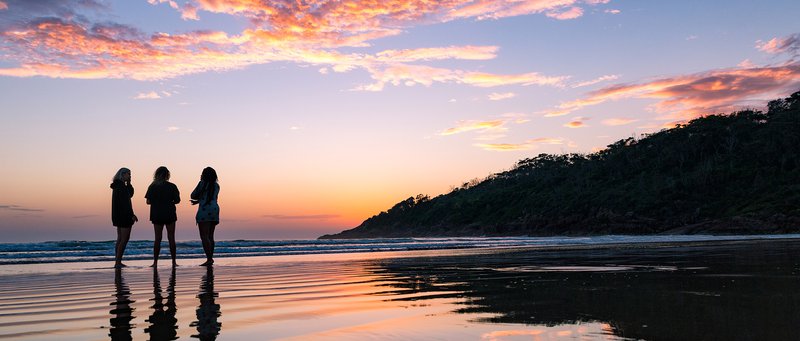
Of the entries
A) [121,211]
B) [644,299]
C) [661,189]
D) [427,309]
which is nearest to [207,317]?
[427,309]

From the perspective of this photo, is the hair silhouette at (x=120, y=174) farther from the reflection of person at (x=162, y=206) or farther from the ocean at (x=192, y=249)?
the ocean at (x=192, y=249)

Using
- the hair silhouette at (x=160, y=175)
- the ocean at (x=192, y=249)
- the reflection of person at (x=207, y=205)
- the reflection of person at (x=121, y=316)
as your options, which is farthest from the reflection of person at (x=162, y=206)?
the reflection of person at (x=121, y=316)

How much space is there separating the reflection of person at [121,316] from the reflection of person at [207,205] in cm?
574

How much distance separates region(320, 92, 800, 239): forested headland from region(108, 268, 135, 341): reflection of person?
54.3m

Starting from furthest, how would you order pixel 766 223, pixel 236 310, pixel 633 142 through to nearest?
pixel 633 142, pixel 766 223, pixel 236 310

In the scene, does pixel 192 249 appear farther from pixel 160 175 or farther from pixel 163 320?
pixel 163 320

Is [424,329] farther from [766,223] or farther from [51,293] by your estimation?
[766,223]

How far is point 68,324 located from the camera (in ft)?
13.3

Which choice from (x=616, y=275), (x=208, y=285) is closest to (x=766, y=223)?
(x=616, y=275)

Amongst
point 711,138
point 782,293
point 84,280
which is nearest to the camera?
point 782,293

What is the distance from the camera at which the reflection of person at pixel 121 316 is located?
3524 mm

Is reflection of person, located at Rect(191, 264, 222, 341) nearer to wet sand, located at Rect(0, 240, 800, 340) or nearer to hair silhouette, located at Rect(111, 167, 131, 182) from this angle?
wet sand, located at Rect(0, 240, 800, 340)

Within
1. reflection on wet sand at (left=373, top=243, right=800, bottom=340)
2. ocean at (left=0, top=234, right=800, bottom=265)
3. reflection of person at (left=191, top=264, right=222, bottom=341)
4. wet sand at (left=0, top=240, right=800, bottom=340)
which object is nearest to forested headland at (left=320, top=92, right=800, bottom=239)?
ocean at (left=0, top=234, right=800, bottom=265)

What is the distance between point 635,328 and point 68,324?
3.65 m
